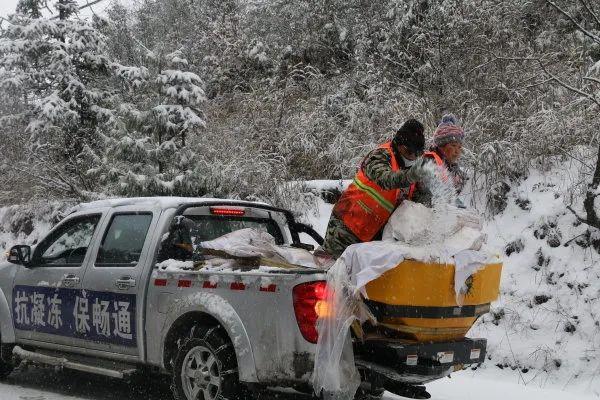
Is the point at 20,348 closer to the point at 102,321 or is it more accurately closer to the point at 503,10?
the point at 102,321

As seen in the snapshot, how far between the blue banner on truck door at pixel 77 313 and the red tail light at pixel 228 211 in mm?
955

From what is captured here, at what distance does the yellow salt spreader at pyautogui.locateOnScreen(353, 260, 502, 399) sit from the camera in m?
4.09

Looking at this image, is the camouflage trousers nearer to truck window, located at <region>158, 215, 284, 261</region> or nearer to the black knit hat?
the black knit hat

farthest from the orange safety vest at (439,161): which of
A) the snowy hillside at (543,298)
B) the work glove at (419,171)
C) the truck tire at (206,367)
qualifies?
the snowy hillside at (543,298)

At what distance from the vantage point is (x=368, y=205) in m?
4.77

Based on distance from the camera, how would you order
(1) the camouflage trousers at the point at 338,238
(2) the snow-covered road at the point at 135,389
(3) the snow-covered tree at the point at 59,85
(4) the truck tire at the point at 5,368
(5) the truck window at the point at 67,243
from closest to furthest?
(1) the camouflage trousers at the point at 338,238 → (2) the snow-covered road at the point at 135,389 → (5) the truck window at the point at 67,243 → (4) the truck tire at the point at 5,368 → (3) the snow-covered tree at the point at 59,85

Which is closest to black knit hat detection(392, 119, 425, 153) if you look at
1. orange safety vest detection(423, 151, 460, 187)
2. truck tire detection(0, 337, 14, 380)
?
orange safety vest detection(423, 151, 460, 187)

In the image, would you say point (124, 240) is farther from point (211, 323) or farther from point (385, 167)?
point (385, 167)

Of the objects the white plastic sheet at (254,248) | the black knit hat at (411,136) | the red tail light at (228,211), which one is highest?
the black knit hat at (411,136)

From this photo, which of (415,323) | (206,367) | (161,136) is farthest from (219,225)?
(161,136)

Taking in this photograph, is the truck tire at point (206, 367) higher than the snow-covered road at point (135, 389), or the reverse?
the truck tire at point (206, 367)

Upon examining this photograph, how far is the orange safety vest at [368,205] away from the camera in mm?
4738

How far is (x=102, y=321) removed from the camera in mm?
5453

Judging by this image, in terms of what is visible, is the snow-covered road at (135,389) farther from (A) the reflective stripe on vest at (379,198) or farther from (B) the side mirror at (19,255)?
(A) the reflective stripe on vest at (379,198)
